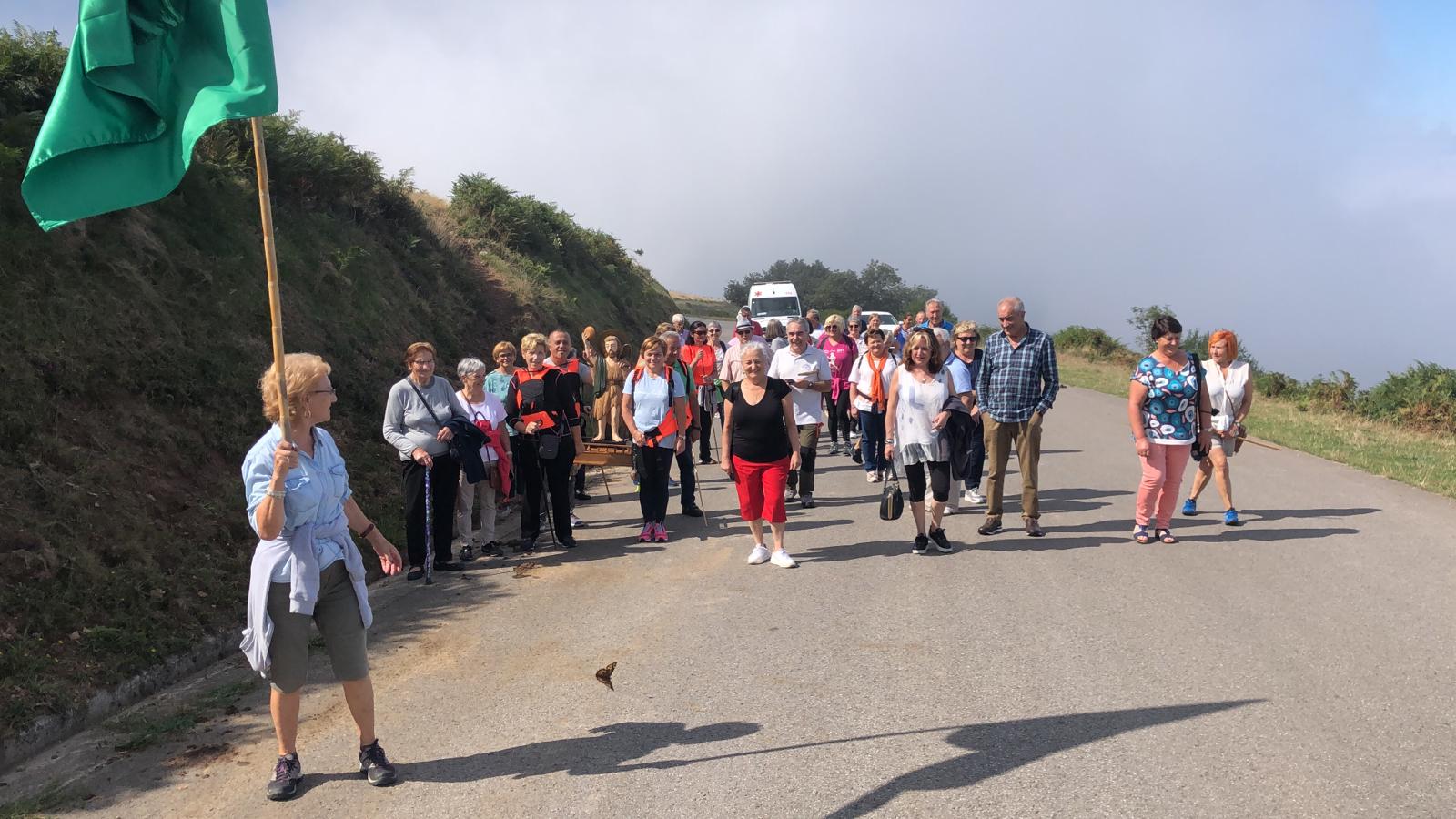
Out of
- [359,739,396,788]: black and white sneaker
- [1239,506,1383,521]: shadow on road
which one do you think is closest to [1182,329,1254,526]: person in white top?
[1239,506,1383,521]: shadow on road

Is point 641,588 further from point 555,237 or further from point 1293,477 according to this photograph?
point 555,237

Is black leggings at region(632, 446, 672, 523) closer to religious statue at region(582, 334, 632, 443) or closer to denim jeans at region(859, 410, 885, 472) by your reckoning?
religious statue at region(582, 334, 632, 443)

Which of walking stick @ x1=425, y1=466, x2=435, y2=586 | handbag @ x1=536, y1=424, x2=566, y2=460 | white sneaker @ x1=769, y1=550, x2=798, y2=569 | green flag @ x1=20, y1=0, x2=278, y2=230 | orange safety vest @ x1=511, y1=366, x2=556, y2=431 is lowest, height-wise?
white sneaker @ x1=769, y1=550, x2=798, y2=569

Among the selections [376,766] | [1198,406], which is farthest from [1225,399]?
[376,766]

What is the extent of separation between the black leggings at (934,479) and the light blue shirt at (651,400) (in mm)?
2233

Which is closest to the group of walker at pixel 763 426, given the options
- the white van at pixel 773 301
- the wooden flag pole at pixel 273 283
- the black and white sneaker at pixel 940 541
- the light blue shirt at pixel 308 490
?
the black and white sneaker at pixel 940 541

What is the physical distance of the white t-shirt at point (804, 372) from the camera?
10453mm

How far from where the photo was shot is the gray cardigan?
320 inches

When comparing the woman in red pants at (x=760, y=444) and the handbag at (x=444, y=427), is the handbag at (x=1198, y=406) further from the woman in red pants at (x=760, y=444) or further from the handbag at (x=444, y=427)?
the handbag at (x=444, y=427)

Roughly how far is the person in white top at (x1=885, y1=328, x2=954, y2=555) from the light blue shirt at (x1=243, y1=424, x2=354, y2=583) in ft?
16.4

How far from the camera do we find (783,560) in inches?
319

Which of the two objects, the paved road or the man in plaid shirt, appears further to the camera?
the man in plaid shirt

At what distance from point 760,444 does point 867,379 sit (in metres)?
3.66

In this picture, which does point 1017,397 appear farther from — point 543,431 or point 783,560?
point 543,431
